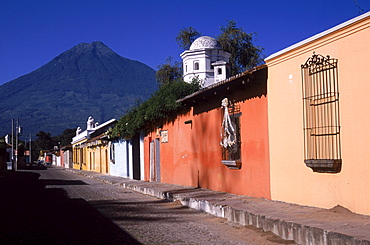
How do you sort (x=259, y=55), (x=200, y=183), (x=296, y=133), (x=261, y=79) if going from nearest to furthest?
(x=296, y=133) < (x=261, y=79) < (x=200, y=183) < (x=259, y=55)

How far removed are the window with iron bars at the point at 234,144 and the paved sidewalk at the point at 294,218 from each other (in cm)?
98

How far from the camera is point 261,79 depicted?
11.7 m

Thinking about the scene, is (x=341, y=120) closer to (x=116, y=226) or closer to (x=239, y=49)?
(x=116, y=226)

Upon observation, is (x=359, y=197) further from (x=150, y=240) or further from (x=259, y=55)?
(x=259, y=55)

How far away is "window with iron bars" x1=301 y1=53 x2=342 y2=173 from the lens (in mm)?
8953

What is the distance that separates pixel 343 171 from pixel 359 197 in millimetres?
598

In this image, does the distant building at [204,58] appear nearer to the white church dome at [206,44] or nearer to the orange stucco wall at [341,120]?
the white church dome at [206,44]

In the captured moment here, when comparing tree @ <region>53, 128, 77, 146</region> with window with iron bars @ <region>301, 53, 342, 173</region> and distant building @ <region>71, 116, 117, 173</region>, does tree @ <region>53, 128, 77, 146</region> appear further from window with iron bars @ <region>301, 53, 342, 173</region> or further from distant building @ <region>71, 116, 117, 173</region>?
window with iron bars @ <region>301, 53, 342, 173</region>

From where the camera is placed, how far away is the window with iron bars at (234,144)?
43.2 ft

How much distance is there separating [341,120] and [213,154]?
6.71 meters

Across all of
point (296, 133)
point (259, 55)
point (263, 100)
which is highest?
point (259, 55)

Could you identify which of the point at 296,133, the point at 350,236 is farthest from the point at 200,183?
the point at 350,236

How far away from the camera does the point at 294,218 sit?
328 inches

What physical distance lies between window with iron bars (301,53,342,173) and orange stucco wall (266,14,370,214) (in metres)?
0.14
